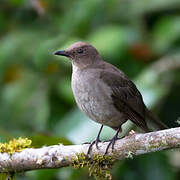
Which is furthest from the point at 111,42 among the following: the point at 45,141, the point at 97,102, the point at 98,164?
the point at 98,164

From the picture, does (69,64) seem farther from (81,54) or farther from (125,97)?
(125,97)

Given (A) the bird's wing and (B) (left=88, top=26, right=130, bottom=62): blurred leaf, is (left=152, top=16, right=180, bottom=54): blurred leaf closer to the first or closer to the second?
(B) (left=88, top=26, right=130, bottom=62): blurred leaf

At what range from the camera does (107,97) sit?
571cm

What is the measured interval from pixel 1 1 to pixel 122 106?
128 inches

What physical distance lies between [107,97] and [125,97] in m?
0.28

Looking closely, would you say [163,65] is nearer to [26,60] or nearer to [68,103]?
[68,103]

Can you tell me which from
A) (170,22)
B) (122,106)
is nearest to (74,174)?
(122,106)

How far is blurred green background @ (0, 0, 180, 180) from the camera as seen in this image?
6469mm

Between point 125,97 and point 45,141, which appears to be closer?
point 45,141

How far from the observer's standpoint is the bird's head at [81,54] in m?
6.21

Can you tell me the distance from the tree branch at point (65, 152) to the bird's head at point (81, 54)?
1.30 metres

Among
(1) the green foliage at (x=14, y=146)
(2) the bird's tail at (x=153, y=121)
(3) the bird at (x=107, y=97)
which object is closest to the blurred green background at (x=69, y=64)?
(2) the bird's tail at (x=153, y=121)

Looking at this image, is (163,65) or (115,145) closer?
(115,145)

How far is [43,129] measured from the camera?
683cm
